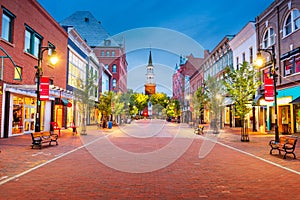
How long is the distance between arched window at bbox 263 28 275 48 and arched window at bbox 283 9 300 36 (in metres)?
2.48

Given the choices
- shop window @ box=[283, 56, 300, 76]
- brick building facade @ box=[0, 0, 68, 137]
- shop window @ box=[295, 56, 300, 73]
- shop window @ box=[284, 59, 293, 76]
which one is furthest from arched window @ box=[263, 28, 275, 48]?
brick building facade @ box=[0, 0, 68, 137]

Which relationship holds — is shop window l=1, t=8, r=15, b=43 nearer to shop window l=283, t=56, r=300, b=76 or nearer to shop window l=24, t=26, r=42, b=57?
shop window l=24, t=26, r=42, b=57

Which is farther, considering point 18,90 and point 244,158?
point 18,90

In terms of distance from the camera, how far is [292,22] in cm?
2333

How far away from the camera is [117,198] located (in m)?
5.92

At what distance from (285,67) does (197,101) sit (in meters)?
15.5

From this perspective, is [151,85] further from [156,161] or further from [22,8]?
[156,161]

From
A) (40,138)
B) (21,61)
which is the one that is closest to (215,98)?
(21,61)

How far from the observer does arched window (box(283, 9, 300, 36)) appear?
2270 cm

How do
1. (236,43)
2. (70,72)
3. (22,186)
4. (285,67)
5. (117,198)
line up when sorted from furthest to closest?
(236,43) < (70,72) < (285,67) < (22,186) < (117,198)

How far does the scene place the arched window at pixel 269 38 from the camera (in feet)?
89.6

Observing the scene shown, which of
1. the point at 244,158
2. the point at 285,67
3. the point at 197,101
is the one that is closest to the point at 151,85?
the point at 197,101

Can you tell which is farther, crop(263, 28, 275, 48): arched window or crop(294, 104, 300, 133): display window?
crop(263, 28, 275, 48): arched window

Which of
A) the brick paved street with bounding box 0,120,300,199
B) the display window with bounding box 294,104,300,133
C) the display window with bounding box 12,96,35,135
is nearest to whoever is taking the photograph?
the brick paved street with bounding box 0,120,300,199
